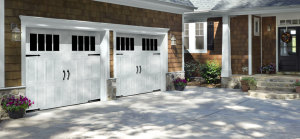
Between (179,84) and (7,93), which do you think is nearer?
(7,93)

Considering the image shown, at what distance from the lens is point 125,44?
1328 cm

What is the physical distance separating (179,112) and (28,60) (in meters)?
4.23

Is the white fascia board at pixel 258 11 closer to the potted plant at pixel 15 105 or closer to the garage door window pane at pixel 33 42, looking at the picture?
the garage door window pane at pixel 33 42

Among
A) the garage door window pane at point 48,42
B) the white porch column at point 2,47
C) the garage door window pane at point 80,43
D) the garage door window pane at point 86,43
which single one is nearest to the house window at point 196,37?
the garage door window pane at point 86,43

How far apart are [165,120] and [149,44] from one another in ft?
20.1

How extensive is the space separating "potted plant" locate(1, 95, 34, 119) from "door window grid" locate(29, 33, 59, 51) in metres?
1.52

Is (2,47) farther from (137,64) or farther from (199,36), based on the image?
(199,36)

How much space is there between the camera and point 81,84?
1151 centimetres

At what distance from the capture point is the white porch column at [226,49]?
16.2 metres

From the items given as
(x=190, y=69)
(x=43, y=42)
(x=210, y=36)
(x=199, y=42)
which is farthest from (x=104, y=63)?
(x=199, y=42)

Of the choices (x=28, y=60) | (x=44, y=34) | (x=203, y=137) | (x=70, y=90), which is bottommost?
(x=203, y=137)

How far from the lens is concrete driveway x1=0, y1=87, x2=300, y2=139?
7441 millimetres

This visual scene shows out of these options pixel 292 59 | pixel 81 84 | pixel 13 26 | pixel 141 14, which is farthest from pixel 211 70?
pixel 13 26

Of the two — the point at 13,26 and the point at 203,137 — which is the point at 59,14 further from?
the point at 203,137
